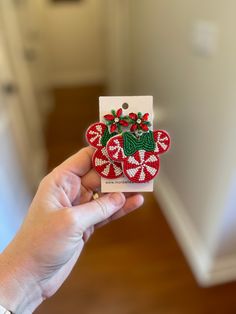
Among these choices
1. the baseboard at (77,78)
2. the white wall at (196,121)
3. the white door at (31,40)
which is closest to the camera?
the white wall at (196,121)

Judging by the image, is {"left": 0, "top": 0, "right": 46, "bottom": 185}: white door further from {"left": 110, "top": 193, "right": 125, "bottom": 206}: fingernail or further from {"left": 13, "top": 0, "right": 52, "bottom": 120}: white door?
{"left": 110, "top": 193, "right": 125, "bottom": 206}: fingernail

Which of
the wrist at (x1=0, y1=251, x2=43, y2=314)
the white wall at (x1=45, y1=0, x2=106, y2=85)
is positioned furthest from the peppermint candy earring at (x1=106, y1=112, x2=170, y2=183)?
the white wall at (x1=45, y1=0, x2=106, y2=85)

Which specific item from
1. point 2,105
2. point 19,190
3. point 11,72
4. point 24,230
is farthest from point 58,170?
point 11,72

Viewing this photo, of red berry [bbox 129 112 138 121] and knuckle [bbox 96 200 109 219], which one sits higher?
red berry [bbox 129 112 138 121]

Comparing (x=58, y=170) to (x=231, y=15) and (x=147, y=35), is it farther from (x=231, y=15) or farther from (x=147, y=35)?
(x=147, y=35)

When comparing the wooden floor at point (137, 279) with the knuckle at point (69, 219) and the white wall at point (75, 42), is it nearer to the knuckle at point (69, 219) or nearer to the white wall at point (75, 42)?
the knuckle at point (69, 219)

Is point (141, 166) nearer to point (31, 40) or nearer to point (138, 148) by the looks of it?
point (138, 148)

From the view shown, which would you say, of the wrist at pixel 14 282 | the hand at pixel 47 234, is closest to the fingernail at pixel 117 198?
the hand at pixel 47 234

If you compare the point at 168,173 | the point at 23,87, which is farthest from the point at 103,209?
the point at 23,87
